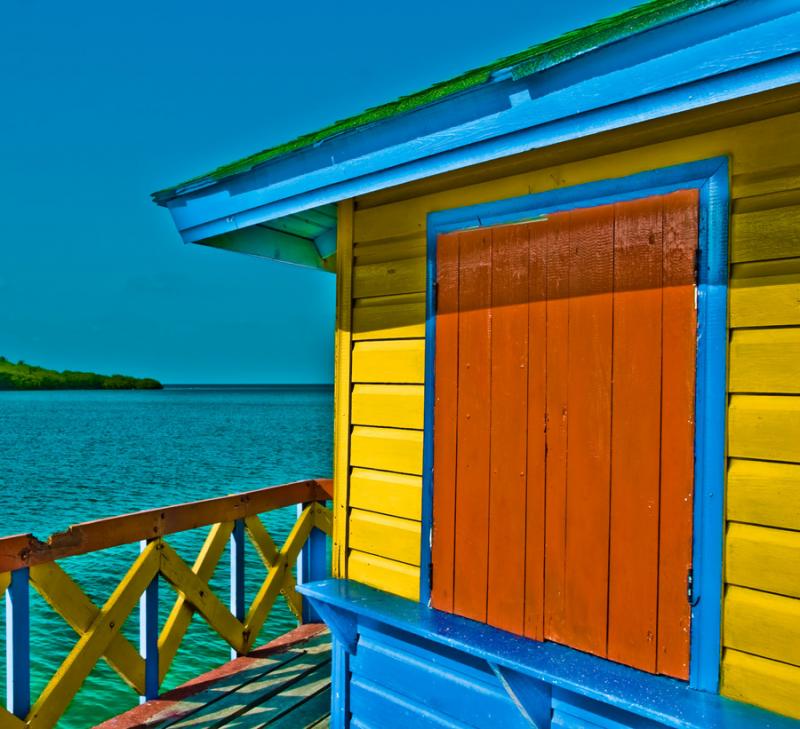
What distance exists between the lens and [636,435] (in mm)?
A: 2096

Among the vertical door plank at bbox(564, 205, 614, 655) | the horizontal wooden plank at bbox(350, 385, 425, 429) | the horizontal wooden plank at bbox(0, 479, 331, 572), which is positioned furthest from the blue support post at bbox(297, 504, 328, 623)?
the vertical door plank at bbox(564, 205, 614, 655)

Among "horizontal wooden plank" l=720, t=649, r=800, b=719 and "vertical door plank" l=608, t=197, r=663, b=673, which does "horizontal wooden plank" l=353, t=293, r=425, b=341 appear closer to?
"vertical door plank" l=608, t=197, r=663, b=673

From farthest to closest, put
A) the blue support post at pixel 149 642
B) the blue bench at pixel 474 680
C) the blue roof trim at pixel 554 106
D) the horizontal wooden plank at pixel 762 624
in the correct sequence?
1. the blue support post at pixel 149 642
2. the blue bench at pixel 474 680
3. the horizontal wooden plank at pixel 762 624
4. the blue roof trim at pixel 554 106

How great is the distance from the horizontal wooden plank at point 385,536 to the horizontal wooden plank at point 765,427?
1.36 m

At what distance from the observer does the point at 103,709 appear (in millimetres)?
6641

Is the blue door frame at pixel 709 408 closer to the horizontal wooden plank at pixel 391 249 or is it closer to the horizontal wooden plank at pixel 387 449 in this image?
the horizontal wooden plank at pixel 391 249

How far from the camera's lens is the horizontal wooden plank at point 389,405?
2.78 meters

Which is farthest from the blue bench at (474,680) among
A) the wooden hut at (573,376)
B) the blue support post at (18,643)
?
the blue support post at (18,643)

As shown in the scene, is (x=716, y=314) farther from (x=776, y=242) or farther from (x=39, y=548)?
(x=39, y=548)

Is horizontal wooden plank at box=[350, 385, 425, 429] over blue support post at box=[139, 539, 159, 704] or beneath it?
over

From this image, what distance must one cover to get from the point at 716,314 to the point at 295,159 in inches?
70.6

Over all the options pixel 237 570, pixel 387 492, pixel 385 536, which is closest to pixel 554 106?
pixel 387 492

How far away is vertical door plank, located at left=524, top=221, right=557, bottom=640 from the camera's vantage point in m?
2.32

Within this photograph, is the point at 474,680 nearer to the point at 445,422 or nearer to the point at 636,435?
the point at 445,422
